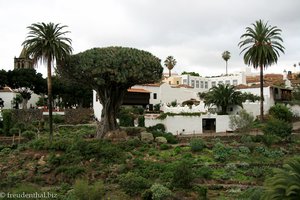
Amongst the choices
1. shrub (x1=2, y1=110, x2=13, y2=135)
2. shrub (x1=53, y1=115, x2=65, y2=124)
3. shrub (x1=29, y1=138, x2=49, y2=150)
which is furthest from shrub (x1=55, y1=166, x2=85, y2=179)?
shrub (x1=53, y1=115, x2=65, y2=124)

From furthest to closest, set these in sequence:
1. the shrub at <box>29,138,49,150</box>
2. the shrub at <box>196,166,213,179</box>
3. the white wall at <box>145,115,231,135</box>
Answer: the white wall at <box>145,115,231,135</box>
the shrub at <box>29,138,49,150</box>
the shrub at <box>196,166,213,179</box>

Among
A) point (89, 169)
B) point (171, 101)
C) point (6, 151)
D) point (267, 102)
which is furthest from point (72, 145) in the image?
point (171, 101)

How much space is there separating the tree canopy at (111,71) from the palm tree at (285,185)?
26361 mm

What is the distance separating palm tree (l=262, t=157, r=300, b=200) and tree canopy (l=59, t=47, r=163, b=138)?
86.5ft

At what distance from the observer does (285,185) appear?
12.5 metres

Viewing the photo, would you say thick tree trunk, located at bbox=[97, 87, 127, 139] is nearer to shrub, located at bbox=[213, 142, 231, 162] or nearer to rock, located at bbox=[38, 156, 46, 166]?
rock, located at bbox=[38, 156, 46, 166]

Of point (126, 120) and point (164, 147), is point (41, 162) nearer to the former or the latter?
point (164, 147)

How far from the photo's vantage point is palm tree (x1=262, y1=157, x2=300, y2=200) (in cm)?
1210

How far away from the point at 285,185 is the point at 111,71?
89.9 feet

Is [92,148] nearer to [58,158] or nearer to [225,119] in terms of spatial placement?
[58,158]

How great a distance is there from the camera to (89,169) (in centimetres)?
3155

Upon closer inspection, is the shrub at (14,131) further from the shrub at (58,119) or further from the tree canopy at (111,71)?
the tree canopy at (111,71)

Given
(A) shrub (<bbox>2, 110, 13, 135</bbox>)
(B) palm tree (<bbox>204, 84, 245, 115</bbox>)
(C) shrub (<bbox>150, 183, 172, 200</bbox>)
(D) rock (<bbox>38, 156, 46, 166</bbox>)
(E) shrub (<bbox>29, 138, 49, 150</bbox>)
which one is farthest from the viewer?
(B) palm tree (<bbox>204, 84, 245, 115</bbox>)

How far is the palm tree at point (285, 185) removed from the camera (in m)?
12.1
